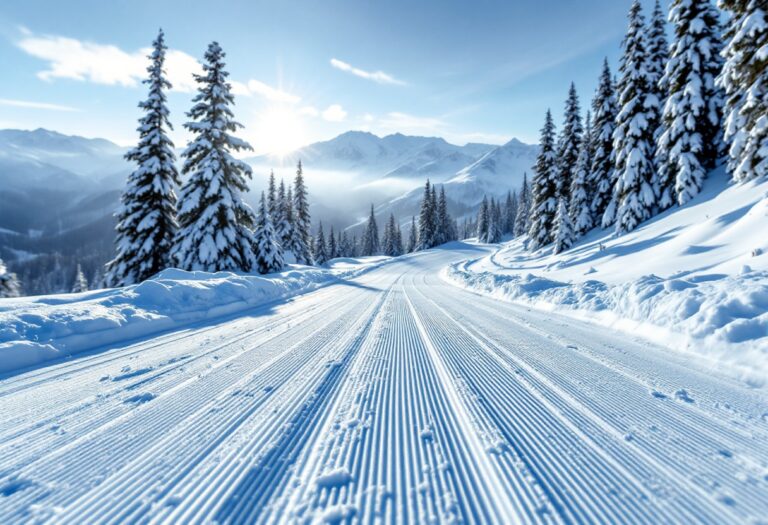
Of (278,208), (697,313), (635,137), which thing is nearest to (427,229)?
(278,208)

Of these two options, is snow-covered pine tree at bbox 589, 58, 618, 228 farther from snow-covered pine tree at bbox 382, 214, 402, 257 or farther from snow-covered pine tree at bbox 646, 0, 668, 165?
snow-covered pine tree at bbox 382, 214, 402, 257

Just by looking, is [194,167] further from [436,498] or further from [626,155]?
[626,155]

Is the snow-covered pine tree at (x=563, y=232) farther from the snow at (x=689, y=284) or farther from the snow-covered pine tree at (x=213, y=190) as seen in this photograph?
the snow-covered pine tree at (x=213, y=190)

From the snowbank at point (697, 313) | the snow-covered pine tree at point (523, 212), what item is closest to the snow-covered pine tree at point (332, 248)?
the snow-covered pine tree at point (523, 212)

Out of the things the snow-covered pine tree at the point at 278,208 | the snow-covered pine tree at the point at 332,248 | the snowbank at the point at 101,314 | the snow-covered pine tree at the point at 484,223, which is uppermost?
the snow-covered pine tree at the point at 484,223

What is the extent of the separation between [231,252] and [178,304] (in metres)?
10.0

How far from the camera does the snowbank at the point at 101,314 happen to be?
4223 mm

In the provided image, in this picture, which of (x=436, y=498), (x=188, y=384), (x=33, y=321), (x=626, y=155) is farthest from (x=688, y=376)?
(x=626, y=155)

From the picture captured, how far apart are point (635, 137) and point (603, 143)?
534 cm

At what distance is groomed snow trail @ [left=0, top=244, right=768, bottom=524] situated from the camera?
176cm

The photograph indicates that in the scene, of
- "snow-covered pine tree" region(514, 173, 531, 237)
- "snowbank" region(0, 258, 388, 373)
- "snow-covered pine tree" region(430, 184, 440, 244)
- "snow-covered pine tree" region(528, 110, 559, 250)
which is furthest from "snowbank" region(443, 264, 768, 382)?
"snow-covered pine tree" region(514, 173, 531, 237)

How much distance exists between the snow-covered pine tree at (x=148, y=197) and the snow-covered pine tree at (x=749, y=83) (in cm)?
2392

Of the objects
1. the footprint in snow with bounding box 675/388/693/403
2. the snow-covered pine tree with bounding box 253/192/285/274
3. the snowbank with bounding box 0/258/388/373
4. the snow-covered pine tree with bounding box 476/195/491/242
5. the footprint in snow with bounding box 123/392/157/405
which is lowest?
the footprint in snow with bounding box 123/392/157/405

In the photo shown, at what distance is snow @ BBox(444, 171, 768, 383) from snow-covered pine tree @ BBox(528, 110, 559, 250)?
12.1 m
